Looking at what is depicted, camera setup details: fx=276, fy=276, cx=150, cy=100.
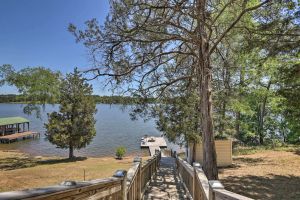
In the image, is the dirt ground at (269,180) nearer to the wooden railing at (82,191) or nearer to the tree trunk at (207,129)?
the tree trunk at (207,129)

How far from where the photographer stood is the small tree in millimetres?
20656

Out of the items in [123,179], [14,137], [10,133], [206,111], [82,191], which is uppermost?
[206,111]

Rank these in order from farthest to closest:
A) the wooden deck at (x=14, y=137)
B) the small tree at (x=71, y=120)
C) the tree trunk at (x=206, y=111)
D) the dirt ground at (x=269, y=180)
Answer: the wooden deck at (x=14, y=137), the small tree at (x=71, y=120), the tree trunk at (x=206, y=111), the dirt ground at (x=269, y=180)

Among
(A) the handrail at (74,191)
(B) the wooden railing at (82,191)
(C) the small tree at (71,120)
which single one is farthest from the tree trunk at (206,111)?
(C) the small tree at (71,120)

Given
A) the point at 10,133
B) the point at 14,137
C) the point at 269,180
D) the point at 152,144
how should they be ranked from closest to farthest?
the point at 269,180, the point at 152,144, the point at 14,137, the point at 10,133

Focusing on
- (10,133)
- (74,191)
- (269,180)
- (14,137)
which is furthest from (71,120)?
(10,133)

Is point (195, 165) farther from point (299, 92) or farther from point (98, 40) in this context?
point (98, 40)

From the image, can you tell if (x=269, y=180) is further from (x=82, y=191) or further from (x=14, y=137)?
(x=14, y=137)

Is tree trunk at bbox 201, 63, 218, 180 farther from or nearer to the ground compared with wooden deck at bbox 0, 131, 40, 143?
farther from the ground

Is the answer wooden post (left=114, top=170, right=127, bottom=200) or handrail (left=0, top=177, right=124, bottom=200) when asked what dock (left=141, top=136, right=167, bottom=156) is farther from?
handrail (left=0, top=177, right=124, bottom=200)

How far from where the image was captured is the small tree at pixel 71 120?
2066cm

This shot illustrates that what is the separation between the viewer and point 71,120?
21109 millimetres

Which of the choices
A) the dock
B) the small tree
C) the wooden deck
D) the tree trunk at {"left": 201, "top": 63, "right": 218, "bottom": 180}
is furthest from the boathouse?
the tree trunk at {"left": 201, "top": 63, "right": 218, "bottom": 180}

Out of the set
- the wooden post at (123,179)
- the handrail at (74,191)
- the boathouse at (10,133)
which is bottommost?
the boathouse at (10,133)
